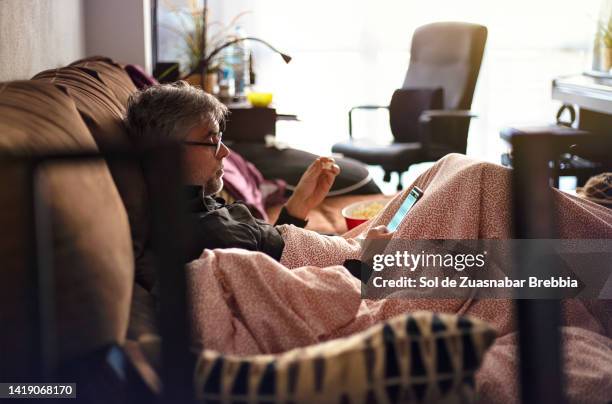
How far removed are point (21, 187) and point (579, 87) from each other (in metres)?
3.71

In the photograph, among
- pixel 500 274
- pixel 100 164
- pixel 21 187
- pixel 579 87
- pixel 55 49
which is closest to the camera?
pixel 21 187

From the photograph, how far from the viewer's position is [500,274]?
1.40 meters

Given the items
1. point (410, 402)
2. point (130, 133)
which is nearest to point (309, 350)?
point (410, 402)

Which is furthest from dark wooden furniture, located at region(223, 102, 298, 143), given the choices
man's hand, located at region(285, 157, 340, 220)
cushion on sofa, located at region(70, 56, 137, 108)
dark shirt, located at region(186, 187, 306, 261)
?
dark shirt, located at region(186, 187, 306, 261)

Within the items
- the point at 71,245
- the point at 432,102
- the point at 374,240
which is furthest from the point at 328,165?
the point at 432,102

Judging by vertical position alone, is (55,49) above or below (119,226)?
above

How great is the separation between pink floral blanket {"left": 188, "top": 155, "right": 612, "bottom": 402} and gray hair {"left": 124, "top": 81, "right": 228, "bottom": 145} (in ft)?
1.56

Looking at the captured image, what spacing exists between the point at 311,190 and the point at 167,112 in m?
0.52

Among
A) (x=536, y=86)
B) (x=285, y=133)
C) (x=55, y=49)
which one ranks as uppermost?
(x=55, y=49)

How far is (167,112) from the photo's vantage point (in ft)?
5.26

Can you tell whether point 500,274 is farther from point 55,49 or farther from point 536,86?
point 536,86

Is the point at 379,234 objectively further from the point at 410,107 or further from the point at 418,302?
the point at 410,107

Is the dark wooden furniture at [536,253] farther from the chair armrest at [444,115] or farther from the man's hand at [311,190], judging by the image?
the chair armrest at [444,115]

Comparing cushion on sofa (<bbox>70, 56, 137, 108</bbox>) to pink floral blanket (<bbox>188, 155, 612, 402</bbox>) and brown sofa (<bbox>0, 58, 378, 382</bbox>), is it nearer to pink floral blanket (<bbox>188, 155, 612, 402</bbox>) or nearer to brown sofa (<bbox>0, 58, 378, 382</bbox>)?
brown sofa (<bbox>0, 58, 378, 382</bbox>)
